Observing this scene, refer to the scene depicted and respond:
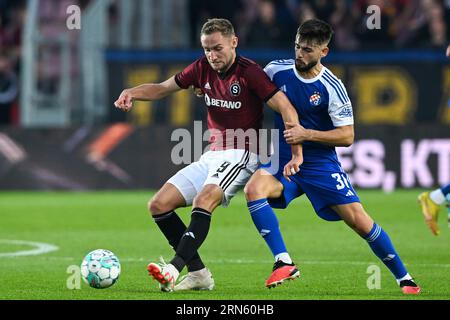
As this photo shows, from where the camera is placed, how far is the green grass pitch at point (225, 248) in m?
8.21

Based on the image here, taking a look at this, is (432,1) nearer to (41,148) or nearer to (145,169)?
(145,169)

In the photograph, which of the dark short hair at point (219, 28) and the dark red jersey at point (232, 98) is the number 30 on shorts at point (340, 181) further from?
the dark short hair at point (219, 28)

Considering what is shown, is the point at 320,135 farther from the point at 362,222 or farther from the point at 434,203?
the point at 434,203

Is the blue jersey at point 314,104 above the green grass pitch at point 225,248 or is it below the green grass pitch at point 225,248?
above

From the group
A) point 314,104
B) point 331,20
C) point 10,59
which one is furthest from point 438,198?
point 10,59

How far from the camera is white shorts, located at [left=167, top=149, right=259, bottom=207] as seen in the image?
8328 millimetres

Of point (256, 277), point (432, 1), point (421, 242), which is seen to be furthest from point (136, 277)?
point (432, 1)

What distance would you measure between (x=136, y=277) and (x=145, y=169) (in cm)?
991

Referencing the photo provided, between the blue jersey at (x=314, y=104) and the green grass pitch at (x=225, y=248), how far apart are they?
103 cm

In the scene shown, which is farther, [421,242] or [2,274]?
[421,242]

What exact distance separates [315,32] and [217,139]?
3.78 ft

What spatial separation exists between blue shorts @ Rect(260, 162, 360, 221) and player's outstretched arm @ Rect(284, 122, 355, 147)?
0.25 metres

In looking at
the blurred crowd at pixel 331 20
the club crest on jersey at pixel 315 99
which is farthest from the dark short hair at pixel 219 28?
the blurred crowd at pixel 331 20

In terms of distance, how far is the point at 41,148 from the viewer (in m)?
18.8
